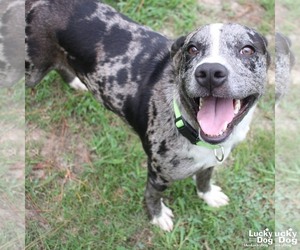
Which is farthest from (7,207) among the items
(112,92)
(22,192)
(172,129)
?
(172,129)

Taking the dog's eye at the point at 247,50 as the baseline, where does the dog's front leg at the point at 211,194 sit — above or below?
below

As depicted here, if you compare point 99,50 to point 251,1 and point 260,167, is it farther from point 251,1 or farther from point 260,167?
point 251,1

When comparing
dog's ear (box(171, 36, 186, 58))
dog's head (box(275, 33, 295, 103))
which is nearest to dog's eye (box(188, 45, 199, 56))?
dog's ear (box(171, 36, 186, 58))

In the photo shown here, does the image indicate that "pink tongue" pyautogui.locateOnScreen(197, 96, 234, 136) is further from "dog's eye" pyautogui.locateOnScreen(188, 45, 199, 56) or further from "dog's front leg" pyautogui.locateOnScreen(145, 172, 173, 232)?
"dog's front leg" pyautogui.locateOnScreen(145, 172, 173, 232)

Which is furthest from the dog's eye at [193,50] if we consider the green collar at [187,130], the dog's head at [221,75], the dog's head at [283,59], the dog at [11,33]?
the dog at [11,33]

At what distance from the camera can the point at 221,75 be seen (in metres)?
2.83

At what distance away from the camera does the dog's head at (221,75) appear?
288 cm

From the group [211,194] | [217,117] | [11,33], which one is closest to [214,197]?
[211,194]

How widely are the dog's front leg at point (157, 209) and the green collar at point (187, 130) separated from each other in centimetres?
78

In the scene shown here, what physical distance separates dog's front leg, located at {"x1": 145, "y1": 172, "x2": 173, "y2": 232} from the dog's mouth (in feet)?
3.71

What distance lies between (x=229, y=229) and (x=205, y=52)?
1993 mm

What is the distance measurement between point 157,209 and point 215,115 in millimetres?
1524

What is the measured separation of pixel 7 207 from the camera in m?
4.47

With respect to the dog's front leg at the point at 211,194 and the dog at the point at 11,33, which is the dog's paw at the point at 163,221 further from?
the dog at the point at 11,33
